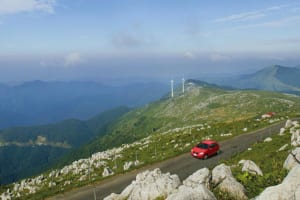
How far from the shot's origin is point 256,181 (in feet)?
85.1

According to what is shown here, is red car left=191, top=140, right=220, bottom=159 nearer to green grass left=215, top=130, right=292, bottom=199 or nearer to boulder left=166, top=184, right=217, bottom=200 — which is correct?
green grass left=215, top=130, right=292, bottom=199

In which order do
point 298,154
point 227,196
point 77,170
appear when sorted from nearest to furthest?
point 227,196, point 298,154, point 77,170

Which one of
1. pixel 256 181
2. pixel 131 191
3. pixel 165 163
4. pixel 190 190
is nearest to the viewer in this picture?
pixel 190 190

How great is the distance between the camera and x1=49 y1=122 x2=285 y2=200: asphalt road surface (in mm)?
39062

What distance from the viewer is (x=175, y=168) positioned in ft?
155

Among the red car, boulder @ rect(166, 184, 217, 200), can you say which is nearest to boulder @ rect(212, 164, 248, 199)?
boulder @ rect(166, 184, 217, 200)

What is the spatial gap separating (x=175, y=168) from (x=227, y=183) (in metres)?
22.8

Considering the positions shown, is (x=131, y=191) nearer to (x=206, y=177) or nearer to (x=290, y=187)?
(x=206, y=177)

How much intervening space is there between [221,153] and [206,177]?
28.5m

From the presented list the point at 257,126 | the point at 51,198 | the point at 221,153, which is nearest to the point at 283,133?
the point at 221,153

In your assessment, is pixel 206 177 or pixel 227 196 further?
pixel 206 177

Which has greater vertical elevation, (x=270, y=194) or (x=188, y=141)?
(x=270, y=194)

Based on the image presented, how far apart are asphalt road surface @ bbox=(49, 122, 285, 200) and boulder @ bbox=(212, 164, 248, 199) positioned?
47.1 ft

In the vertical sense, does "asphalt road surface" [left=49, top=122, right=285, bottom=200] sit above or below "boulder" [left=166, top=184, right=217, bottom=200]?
below
